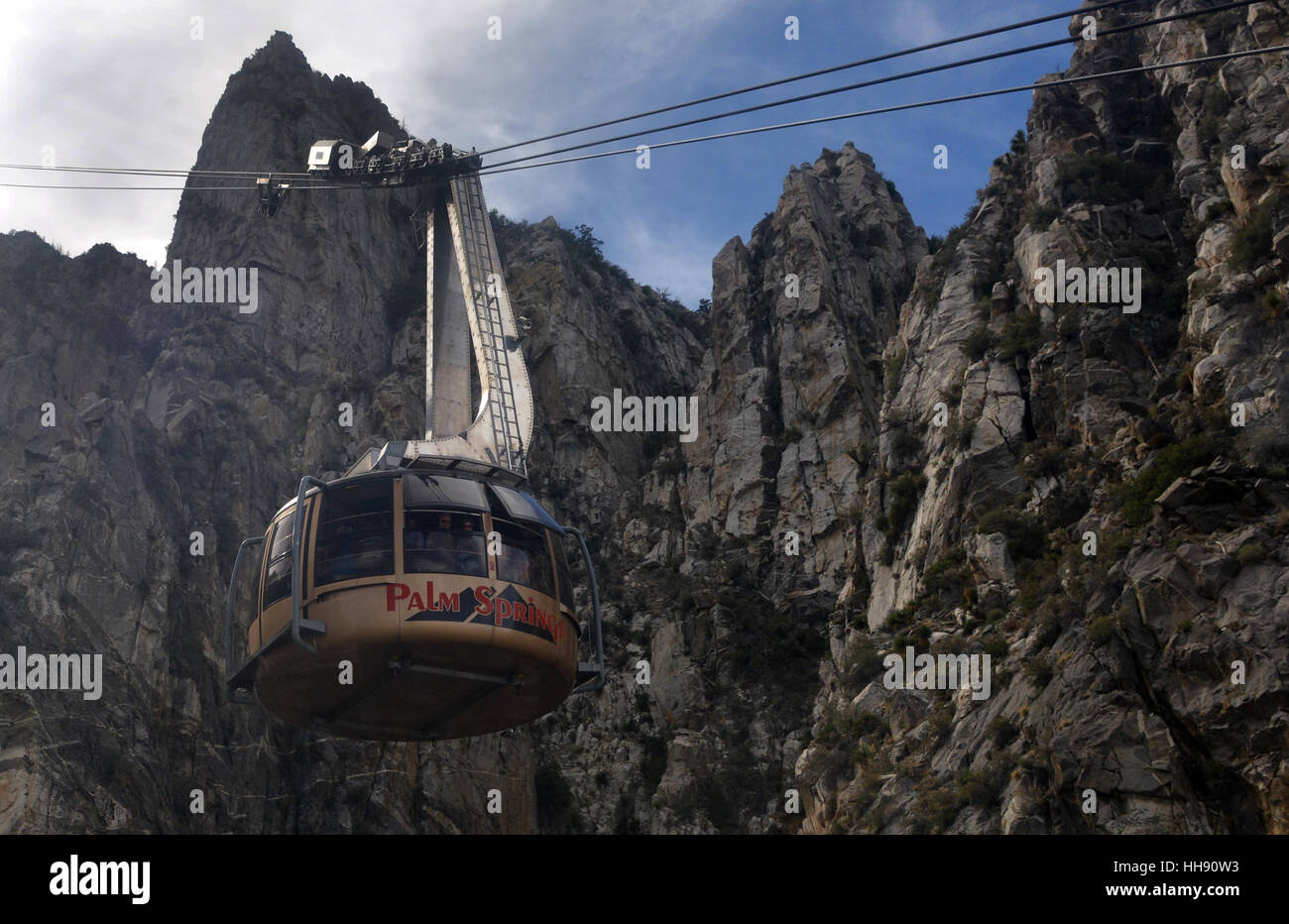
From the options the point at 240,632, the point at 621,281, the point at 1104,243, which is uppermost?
the point at 621,281

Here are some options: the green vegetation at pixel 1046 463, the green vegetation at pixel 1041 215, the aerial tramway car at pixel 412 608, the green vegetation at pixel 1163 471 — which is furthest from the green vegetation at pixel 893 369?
the aerial tramway car at pixel 412 608

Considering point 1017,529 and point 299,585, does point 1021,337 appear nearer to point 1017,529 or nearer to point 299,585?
point 1017,529

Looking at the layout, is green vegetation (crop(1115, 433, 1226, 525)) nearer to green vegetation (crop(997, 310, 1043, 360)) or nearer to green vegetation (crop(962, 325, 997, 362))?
green vegetation (crop(997, 310, 1043, 360))

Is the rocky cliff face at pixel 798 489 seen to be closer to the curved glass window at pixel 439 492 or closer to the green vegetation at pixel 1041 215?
the green vegetation at pixel 1041 215

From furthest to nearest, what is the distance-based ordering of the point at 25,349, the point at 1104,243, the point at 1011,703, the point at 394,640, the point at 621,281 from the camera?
the point at 621,281 → the point at 25,349 → the point at 1104,243 → the point at 1011,703 → the point at 394,640

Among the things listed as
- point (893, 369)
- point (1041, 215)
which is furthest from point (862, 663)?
point (1041, 215)

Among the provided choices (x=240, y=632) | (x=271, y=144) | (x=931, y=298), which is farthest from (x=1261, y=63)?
(x=271, y=144)
